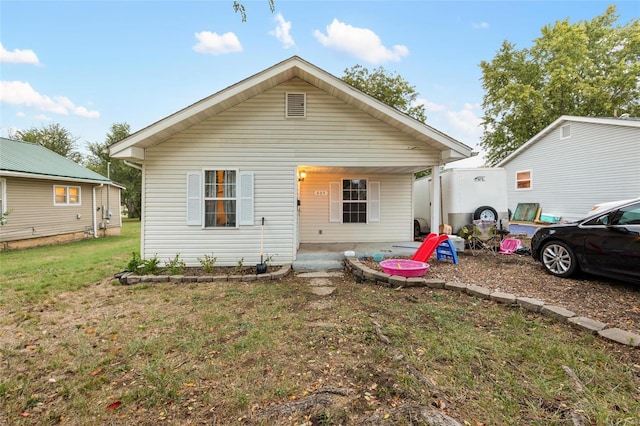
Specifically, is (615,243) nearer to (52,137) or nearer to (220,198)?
(220,198)

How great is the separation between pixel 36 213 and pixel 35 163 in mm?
2368

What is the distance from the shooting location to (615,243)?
4602mm

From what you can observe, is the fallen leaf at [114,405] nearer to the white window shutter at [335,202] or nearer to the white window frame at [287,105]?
the white window frame at [287,105]

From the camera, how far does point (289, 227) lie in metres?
6.89

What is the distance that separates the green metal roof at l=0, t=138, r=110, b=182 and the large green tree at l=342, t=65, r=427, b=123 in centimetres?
1794

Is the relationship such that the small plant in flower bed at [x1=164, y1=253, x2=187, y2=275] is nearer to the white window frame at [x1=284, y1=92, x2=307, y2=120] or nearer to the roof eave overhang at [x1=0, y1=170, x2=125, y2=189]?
the white window frame at [x1=284, y1=92, x2=307, y2=120]

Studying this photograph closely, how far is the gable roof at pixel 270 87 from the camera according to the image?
6117 mm

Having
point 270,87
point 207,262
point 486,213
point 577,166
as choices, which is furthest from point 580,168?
point 207,262

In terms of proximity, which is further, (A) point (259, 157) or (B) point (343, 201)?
(B) point (343, 201)

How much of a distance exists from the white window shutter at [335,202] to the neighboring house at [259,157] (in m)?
1.97

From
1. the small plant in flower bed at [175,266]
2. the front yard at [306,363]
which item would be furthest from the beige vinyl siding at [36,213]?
the front yard at [306,363]

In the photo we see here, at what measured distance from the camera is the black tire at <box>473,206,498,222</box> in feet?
31.4

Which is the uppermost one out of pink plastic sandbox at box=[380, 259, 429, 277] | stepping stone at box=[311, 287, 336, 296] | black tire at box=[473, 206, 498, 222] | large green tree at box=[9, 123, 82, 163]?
large green tree at box=[9, 123, 82, 163]

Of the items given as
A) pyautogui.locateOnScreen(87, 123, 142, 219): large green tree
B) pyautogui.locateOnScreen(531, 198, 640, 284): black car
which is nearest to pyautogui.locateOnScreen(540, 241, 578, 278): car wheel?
pyautogui.locateOnScreen(531, 198, 640, 284): black car
